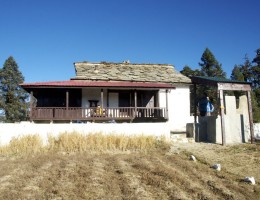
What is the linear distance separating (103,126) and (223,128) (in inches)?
196

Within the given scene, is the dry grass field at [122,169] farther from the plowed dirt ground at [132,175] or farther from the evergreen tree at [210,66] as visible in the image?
the evergreen tree at [210,66]

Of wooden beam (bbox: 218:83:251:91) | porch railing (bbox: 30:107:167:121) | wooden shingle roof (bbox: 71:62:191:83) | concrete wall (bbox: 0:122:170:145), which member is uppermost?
wooden shingle roof (bbox: 71:62:191:83)

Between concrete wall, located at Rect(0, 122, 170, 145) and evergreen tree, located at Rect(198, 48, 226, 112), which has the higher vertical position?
evergreen tree, located at Rect(198, 48, 226, 112)

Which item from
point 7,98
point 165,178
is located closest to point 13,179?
point 165,178

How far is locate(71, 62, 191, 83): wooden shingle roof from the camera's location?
2179 centimetres

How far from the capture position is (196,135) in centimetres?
1300

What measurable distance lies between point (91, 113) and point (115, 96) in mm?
3332

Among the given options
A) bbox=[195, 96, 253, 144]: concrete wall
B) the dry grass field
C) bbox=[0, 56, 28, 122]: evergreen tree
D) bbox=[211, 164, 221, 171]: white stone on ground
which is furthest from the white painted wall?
bbox=[0, 56, 28, 122]: evergreen tree

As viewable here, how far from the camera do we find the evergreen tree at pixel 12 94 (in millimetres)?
40000

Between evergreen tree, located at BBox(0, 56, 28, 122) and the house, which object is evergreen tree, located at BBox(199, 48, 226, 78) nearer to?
the house

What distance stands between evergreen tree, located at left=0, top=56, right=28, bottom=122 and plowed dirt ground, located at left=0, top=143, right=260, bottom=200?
32.8 m

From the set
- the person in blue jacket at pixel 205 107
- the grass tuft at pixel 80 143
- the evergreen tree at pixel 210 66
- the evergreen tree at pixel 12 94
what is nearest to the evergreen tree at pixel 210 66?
the evergreen tree at pixel 210 66

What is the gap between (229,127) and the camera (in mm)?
12477

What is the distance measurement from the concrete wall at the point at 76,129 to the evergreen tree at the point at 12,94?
30.8m
